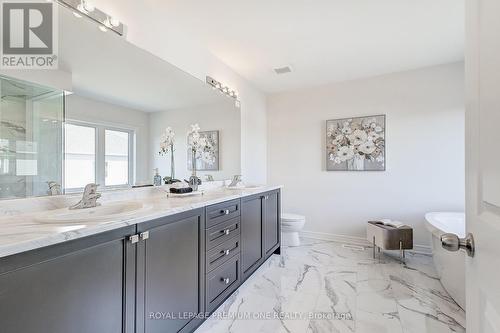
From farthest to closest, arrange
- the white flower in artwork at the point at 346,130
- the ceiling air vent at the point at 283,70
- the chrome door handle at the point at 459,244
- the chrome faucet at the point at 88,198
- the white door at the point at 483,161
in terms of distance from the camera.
Result: the white flower in artwork at the point at 346,130 → the ceiling air vent at the point at 283,70 → the chrome faucet at the point at 88,198 → the chrome door handle at the point at 459,244 → the white door at the point at 483,161

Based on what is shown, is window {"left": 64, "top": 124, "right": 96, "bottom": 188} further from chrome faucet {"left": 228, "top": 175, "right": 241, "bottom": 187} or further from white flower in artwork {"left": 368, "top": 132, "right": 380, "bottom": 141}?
white flower in artwork {"left": 368, "top": 132, "right": 380, "bottom": 141}

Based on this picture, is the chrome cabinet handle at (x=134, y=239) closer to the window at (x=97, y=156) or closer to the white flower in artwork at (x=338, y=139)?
the window at (x=97, y=156)

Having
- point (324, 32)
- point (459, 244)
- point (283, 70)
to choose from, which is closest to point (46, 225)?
point (459, 244)

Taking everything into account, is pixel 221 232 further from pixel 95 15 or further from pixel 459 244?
pixel 95 15

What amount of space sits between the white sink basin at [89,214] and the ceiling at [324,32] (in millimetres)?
1414

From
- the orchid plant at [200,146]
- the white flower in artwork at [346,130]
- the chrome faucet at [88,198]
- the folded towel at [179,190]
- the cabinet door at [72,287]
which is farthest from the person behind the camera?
the white flower in artwork at [346,130]

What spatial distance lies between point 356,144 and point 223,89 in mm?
1941

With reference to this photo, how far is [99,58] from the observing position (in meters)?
1.61

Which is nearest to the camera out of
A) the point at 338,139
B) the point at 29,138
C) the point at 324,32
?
the point at 29,138

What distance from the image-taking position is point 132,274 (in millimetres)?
1117

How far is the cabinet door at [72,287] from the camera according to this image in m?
0.76

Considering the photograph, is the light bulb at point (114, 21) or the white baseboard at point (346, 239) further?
the white baseboard at point (346, 239)

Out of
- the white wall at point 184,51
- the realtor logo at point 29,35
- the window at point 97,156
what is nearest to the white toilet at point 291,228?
the white wall at point 184,51

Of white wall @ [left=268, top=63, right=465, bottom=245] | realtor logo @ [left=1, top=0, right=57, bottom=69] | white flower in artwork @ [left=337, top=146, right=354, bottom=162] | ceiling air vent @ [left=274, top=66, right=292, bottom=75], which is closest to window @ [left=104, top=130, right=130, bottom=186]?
realtor logo @ [left=1, top=0, right=57, bottom=69]
